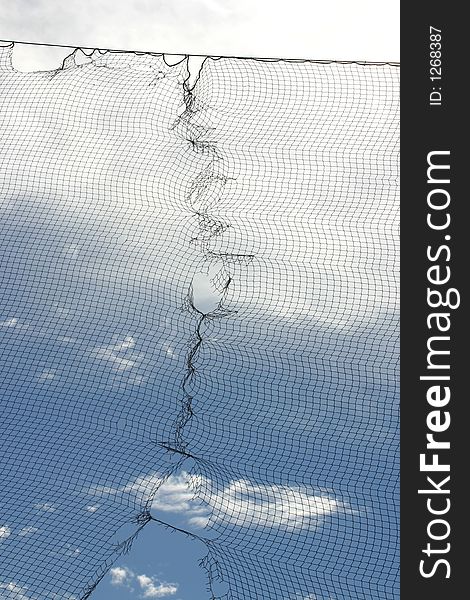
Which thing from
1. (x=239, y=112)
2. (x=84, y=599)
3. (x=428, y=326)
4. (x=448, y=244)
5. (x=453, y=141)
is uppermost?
(x=239, y=112)

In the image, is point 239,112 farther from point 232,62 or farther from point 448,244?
point 448,244

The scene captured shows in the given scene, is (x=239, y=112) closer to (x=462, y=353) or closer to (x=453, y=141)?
(x=453, y=141)

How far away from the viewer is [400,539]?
5039 mm

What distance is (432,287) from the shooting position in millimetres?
5207

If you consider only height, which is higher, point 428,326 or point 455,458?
point 428,326

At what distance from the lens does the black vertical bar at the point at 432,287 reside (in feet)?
16.4

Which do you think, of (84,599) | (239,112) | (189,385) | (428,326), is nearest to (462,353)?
(428,326)

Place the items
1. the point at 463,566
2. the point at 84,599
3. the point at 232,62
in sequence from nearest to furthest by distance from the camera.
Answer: the point at 463,566 → the point at 84,599 → the point at 232,62

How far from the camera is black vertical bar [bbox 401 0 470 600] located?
499 centimetres

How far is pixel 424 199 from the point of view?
5.30 m

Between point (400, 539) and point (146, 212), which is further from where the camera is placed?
point (146, 212)

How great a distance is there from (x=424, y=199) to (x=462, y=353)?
0.99 m

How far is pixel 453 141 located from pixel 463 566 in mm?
2573

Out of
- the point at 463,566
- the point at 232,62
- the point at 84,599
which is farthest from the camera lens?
the point at 232,62
